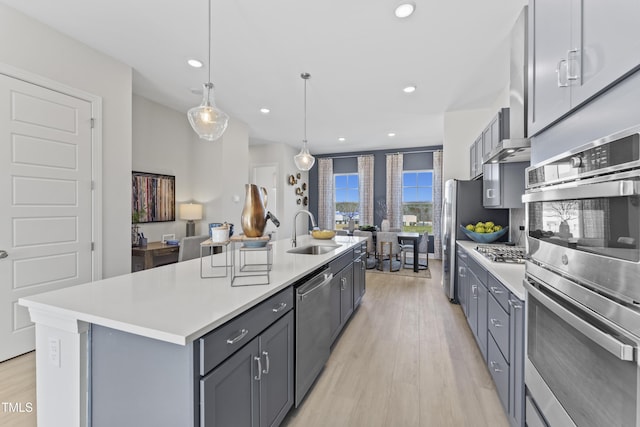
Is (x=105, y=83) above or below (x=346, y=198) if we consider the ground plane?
above

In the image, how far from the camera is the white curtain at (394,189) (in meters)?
7.22

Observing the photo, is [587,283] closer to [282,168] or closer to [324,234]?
[324,234]

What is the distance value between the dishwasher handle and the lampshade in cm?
333

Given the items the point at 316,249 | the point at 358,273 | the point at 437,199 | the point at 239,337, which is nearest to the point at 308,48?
the point at 316,249

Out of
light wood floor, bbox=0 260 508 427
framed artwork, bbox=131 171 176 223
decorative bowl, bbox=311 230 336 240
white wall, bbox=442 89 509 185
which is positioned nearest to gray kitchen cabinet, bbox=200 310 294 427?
light wood floor, bbox=0 260 508 427

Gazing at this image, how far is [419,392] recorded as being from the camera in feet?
6.18

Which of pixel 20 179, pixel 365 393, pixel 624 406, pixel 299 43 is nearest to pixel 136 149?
pixel 20 179

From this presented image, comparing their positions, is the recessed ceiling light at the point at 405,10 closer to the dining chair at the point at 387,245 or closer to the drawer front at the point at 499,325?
the drawer front at the point at 499,325

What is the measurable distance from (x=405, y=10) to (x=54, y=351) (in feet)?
10.0

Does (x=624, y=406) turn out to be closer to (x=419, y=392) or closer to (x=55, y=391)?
(x=419, y=392)

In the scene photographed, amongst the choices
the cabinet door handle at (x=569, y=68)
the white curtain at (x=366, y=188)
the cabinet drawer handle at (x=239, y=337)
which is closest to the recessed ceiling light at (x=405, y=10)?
the cabinet door handle at (x=569, y=68)

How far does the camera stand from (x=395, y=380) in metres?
2.02

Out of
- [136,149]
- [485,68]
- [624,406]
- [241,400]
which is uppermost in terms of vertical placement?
[485,68]

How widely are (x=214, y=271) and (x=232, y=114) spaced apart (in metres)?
3.89
